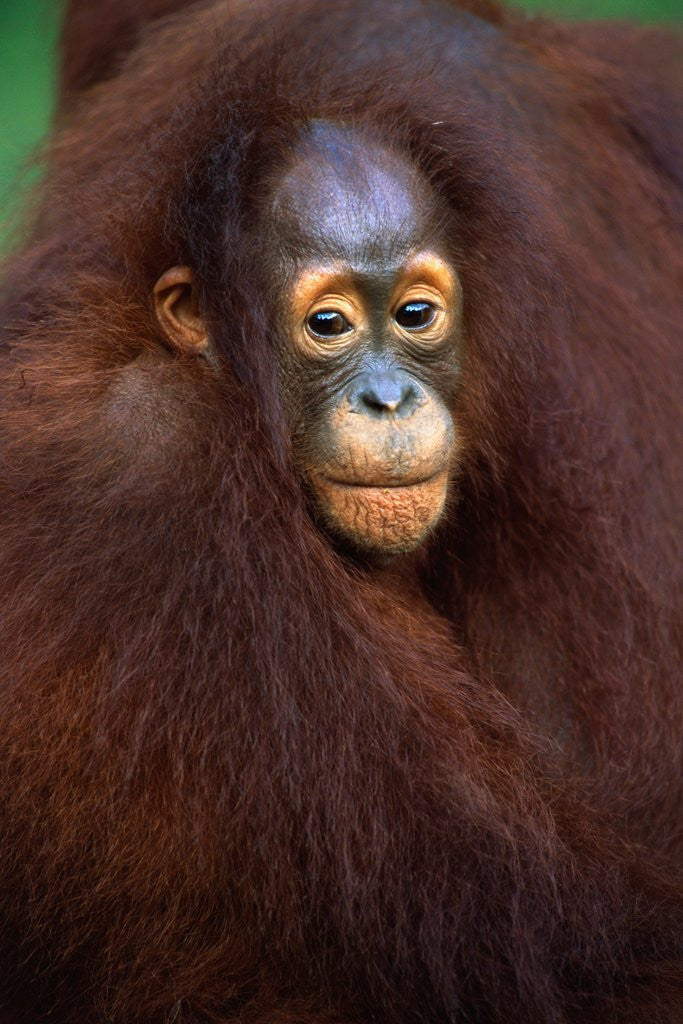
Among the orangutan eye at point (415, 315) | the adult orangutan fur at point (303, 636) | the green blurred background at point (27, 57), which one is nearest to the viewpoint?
the adult orangutan fur at point (303, 636)

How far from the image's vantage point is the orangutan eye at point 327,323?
2498 millimetres

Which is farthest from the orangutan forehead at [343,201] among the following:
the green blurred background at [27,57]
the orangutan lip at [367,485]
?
the green blurred background at [27,57]

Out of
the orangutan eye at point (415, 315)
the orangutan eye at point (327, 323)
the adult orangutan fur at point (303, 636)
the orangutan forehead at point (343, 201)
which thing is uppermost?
the orangutan forehead at point (343, 201)

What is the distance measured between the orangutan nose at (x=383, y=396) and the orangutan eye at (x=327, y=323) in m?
0.09

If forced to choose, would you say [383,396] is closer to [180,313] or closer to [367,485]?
[367,485]

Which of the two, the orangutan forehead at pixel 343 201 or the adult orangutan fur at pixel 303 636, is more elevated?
the orangutan forehead at pixel 343 201

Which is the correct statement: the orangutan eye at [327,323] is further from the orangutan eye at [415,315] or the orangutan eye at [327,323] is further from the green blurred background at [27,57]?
the green blurred background at [27,57]

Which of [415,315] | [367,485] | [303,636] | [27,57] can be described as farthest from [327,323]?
[27,57]

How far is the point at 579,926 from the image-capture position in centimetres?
245

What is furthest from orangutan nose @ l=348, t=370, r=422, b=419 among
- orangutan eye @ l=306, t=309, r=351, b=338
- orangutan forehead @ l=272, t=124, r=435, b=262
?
orangutan forehead @ l=272, t=124, r=435, b=262

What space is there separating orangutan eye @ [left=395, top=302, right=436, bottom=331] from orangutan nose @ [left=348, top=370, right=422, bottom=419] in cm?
12

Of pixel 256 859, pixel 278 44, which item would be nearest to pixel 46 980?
pixel 256 859

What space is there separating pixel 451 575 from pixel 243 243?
2.53ft

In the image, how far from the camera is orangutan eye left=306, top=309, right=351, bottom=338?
2.50 metres
